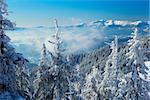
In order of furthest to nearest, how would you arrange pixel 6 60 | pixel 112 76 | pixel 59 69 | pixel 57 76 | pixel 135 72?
1. pixel 112 76
2. pixel 135 72
3. pixel 57 76
4. pixel 59 69
5. pixel 6 60

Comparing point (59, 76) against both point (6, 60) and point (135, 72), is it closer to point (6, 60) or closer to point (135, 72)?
point (6, 60)

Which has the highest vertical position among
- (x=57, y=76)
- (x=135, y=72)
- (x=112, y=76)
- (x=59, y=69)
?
(x=59, y=69)

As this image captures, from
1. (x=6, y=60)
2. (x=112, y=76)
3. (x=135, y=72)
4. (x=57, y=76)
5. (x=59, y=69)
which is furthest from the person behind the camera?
(x=112, y=76)

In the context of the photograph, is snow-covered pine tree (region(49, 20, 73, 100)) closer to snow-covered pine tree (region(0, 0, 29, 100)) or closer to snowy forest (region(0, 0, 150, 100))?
snowy forest (region(0, 0, 150, 100))

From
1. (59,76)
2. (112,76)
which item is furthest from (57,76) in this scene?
(112,76)

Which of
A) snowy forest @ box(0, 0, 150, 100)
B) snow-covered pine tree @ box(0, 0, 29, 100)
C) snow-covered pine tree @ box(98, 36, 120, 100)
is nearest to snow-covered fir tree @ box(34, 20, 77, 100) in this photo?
snowy forest @ box(0, 0, 150, 100)

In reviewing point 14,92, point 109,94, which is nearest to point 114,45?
point 109,94

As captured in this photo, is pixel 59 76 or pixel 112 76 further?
pixel 112 76

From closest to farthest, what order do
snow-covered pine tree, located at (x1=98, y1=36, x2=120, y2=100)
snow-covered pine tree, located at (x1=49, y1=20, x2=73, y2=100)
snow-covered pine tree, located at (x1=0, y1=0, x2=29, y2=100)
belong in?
snow-covered pine tree, located at (x1=0, y1=0, x2=29, y2=100) < snow-covered pine tree, located at (x1=49, y1=20, x2=73, y2=100) < snow-covered pine tree, located at (x1=98, y1=36, x2=120, y2=100)

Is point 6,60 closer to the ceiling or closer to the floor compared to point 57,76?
closer to the ceiling

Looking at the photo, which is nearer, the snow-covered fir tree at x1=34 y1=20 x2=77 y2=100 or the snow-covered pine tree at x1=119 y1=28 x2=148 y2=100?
the snow-covered fir tree at x1=34 y1=20 x2=77 y2=100
